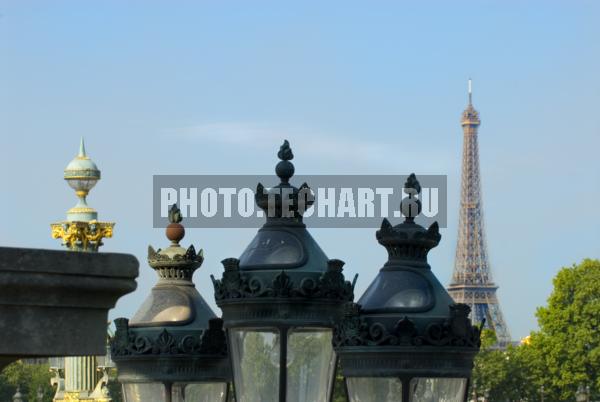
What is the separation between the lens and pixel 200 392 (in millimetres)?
10742

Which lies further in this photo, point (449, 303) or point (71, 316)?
point (449, 303)

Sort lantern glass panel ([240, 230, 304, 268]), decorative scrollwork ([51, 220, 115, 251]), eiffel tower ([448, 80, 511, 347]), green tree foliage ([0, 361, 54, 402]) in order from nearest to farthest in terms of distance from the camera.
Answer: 1. lantern glass panel ([240, 230, 304, 268])
2. decorative scrollwork ([51, 220, 115, 251])
3. green tree foliage ([0, 361, 54, 402])
4. eiffel tower ([448, 80, 511, 347])

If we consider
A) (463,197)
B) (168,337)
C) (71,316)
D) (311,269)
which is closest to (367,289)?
(311,269)

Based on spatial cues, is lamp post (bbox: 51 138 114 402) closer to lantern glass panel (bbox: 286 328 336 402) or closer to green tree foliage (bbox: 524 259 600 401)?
lantern glass panel (bbox: 286 328 336 402)

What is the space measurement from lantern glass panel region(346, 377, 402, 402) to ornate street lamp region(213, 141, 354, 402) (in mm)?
251

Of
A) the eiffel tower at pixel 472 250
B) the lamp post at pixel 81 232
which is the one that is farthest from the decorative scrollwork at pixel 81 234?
the eiffel tower at pixel 472 250

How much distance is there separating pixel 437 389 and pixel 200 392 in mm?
2095

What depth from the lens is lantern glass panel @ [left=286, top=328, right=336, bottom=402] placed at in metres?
9.27

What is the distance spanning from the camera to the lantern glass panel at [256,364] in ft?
30.3

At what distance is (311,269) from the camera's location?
30.7ft

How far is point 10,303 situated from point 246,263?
5.23 meters

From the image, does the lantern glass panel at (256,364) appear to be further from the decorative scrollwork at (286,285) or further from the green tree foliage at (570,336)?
the green tree foliage at (570,336)

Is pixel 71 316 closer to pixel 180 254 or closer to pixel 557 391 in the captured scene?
pixel 180 254

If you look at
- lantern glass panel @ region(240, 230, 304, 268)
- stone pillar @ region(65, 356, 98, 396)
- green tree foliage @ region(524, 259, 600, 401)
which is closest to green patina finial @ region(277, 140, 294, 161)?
lantern glass panel @ region(240, 230, 304, 268)
